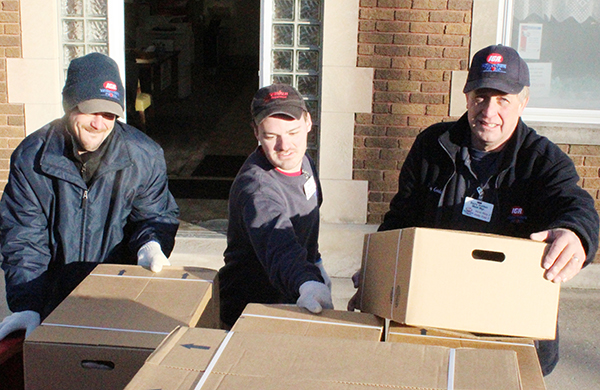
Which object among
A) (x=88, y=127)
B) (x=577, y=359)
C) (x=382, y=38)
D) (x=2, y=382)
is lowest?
(x=577, y=359)

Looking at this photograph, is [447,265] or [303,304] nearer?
[447,265]

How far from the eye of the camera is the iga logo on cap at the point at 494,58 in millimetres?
2582

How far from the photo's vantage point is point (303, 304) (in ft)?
7.09

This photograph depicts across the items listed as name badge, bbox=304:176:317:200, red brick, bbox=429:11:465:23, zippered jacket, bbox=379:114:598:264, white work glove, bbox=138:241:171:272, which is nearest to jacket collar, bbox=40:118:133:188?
white work glove, bbox=138:241:171:272

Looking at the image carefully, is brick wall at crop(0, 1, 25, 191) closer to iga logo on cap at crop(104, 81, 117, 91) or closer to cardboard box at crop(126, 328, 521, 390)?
iga logo on cap at crop(104, 81, 117, 91)

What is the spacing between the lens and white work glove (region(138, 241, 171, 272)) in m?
2.51

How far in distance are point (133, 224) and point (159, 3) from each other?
1230cm

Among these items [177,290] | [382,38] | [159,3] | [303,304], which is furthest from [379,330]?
[159,3]

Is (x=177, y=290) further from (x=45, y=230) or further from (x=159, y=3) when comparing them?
(x=159, y=3)

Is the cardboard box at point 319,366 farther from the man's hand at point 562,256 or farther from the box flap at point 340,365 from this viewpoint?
the man's hand at point 562,256

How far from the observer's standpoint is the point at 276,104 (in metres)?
2.52

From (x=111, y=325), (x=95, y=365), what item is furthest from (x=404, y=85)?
(x=95, y=365)

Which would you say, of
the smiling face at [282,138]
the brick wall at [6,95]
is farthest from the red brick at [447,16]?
the brick wall at [6,95]

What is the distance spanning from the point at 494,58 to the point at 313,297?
116 centimetres
